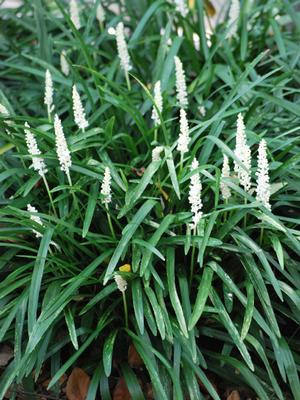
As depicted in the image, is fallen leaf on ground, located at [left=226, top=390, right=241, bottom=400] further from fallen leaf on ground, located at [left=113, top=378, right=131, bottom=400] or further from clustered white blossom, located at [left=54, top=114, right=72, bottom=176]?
clustered white blossom, located at [left=54, top=114, right=72, bottom=176]

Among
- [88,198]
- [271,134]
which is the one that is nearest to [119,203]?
[88,198]

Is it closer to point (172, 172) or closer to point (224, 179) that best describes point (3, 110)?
point (172, 172)

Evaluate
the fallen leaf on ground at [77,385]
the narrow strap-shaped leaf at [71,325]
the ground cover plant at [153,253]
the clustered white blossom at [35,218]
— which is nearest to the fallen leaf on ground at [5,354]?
the ground cover plant at [153,253]

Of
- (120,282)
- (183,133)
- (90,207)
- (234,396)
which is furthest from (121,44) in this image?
(234,396)

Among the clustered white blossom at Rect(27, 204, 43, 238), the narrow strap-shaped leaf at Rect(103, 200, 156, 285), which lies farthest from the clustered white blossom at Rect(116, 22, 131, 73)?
the clustered white blossom at Rect(27, 204, 43, 238)

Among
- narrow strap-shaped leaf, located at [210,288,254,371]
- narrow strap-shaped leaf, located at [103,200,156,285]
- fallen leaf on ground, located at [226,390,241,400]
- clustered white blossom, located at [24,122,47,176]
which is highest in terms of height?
clustered white blossom, located at [24,122,47,176]

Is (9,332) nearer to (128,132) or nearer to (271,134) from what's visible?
(128,132)

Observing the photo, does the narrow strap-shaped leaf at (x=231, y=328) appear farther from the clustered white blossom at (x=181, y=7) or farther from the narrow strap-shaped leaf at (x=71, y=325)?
the clustered white blossom at (x=181, y=7)
